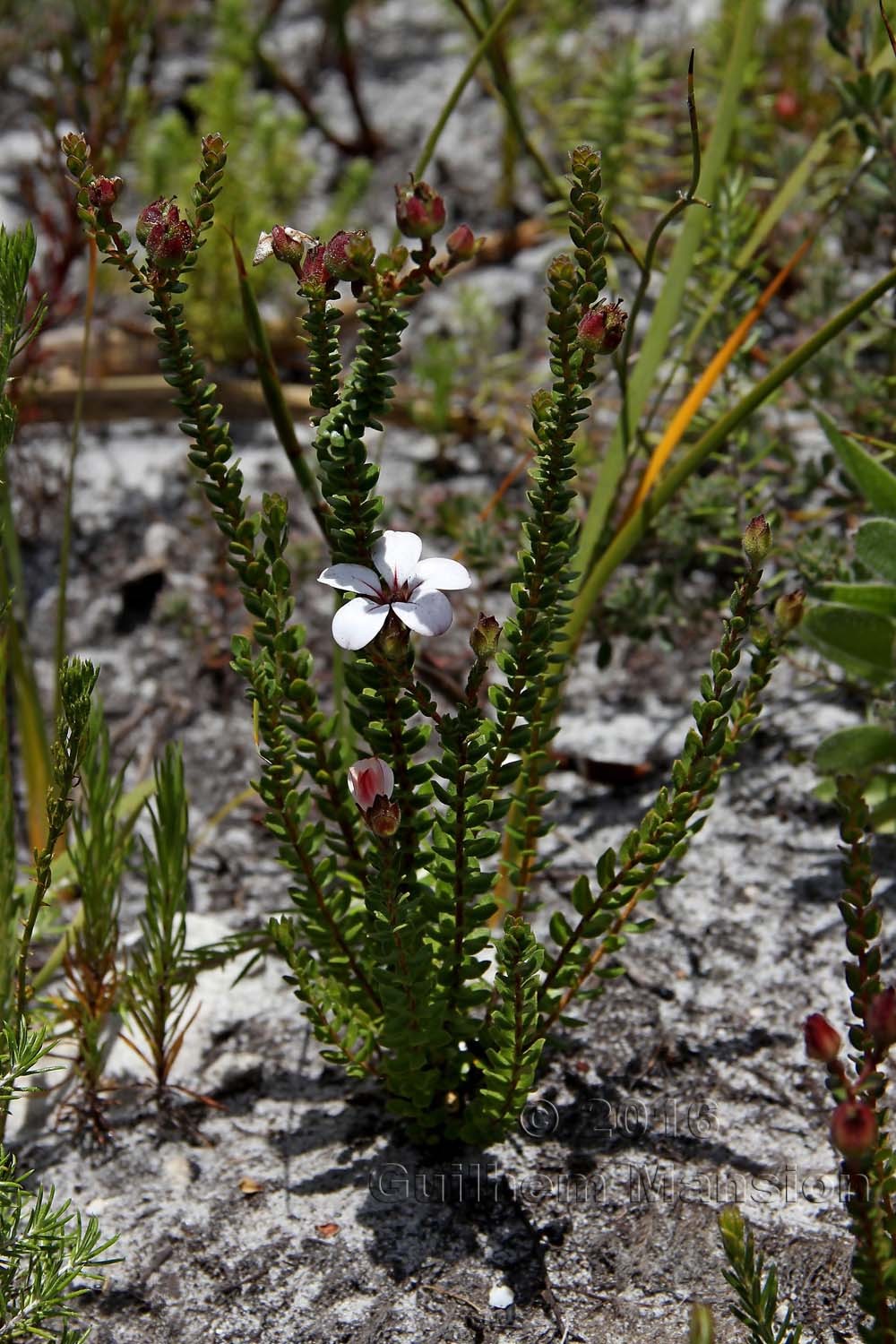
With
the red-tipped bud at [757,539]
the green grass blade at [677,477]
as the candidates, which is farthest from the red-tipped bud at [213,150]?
the green grass blade at [677,477]

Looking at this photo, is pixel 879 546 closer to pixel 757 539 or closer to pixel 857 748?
pixel 857 748

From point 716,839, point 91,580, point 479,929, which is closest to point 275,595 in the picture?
point 479,929

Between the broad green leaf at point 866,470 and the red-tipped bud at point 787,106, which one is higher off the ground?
the red-tipped bud at point 787,106

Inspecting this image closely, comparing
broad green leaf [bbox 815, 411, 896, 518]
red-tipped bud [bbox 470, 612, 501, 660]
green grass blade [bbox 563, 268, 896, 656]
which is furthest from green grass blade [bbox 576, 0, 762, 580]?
red-tipped bud [bbox 470, 612, 501, 660]

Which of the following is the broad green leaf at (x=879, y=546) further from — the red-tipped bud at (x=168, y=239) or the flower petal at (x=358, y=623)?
the red-tipped bud at (x=168, y=239)

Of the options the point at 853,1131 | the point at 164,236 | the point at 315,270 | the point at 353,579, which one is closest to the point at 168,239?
the point at 164,236

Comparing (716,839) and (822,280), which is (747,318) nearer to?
(822,280)
